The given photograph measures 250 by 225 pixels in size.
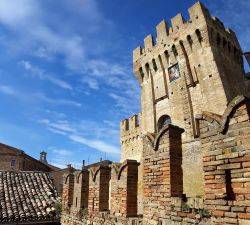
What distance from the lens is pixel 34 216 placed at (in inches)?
396

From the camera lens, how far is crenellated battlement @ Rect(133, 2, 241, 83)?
18.3m

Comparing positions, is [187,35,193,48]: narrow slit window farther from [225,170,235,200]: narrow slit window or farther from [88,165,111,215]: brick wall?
[225,170,235,200]: narrow slit window

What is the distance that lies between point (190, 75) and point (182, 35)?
10.4ft

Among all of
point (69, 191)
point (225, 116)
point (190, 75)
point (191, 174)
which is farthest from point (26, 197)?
point (190, 75)

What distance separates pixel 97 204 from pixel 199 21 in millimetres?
15637

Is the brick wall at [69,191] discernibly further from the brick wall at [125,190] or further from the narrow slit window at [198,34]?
the narrow slit window at [198,34]

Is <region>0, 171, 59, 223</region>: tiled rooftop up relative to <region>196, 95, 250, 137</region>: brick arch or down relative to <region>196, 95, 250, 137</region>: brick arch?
down

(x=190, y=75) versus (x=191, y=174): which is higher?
(x=190, y=75)

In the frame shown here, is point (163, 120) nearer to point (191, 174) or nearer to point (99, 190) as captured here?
point (191, 174)

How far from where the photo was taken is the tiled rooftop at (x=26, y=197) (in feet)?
33.0

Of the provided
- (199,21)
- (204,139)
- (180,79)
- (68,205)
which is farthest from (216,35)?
(204,139)

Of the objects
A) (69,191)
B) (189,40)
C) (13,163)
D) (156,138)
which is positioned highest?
(189,40)

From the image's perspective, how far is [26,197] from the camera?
11.7 meters

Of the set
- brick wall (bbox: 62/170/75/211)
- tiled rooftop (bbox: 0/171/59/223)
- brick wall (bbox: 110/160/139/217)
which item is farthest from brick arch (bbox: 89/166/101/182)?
tiled rooftop (bbox: 0/171/59/223)
